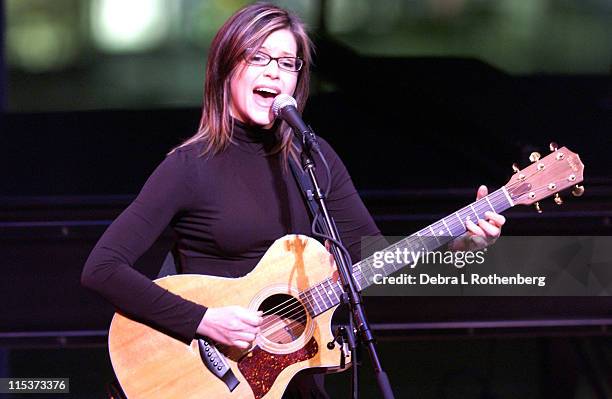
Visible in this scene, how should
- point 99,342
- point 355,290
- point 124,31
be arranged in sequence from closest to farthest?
point 355,290, point 99,342, point 124,31

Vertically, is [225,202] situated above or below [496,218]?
Result: above

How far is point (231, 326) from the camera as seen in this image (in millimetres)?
2229

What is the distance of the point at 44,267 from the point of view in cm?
373

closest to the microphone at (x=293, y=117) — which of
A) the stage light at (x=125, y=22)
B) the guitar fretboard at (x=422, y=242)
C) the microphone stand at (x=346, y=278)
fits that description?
the microphone stand at (x=346, y=278)

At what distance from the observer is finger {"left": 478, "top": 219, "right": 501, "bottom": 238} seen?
2.27 m

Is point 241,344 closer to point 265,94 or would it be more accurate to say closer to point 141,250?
point 141,250

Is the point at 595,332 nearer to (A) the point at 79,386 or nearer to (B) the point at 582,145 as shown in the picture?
(B) the point at 582,145

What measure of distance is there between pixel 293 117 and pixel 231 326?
52 centimetres

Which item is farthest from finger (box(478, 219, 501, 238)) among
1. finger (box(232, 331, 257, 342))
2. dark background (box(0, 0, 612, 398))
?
dark background (box(0, 0, 612, 398))

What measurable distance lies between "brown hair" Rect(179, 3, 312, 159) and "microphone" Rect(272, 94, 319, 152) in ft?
0.54

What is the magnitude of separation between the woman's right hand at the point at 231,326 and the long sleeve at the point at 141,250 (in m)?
0.02

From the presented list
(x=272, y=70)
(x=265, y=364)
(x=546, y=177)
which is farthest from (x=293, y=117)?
(x=546, y=177)

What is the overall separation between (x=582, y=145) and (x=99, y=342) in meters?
2.11

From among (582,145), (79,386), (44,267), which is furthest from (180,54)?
(582,145)
